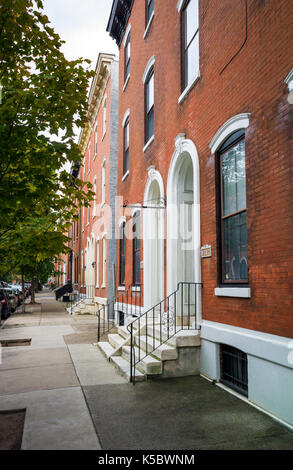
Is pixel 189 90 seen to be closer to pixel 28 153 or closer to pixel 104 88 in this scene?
pixel 28 153

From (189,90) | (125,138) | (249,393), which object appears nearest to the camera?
(249,393)

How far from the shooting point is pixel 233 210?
21.8 feet

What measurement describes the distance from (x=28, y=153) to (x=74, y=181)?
1.10 meters

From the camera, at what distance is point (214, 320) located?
6883mm

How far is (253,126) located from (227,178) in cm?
127

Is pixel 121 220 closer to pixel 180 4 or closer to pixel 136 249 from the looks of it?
pixel 136 249

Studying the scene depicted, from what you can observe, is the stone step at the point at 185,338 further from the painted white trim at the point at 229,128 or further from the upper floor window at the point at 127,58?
the upper floor window at the point at 127,58

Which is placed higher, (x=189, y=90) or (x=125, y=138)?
(x=125, y=138)

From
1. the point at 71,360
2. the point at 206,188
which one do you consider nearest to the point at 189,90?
the point at 206,188

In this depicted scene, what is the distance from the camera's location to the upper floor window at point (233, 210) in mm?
6324

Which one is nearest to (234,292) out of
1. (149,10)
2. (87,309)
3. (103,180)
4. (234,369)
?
(234,369)

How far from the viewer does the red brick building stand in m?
5.09

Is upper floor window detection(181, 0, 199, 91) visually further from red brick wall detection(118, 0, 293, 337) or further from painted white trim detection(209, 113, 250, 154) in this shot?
painted white trim detection(209, 113, 250, 154)

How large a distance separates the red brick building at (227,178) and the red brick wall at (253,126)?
0.02 m
